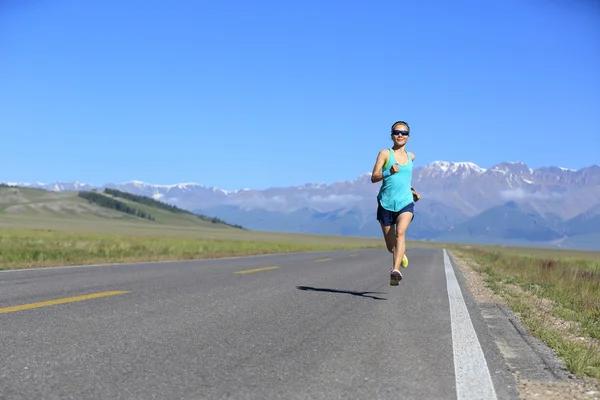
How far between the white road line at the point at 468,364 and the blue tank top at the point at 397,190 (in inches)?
79.1

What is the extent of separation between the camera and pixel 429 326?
620 centimetres

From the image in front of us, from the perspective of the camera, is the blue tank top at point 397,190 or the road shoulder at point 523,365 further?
the blue tank top at point 397,190

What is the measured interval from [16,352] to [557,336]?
463 cm

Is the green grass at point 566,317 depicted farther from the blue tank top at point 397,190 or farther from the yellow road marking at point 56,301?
the yellow road marking at point 56,301

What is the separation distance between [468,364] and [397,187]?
4.38 m

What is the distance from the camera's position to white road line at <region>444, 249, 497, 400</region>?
371 centimetres

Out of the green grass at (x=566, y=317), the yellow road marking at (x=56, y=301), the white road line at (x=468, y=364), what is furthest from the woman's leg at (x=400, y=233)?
the yellow road marking at (x=56, y=301)

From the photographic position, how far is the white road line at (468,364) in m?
3.71

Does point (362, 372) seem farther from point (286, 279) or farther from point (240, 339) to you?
point (286, 279)

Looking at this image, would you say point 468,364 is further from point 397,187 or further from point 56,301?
point 56,301

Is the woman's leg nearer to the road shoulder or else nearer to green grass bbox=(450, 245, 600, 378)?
green grass bbox=(450, 245, 600, 378)

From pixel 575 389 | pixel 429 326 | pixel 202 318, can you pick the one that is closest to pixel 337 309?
pixel 429 326

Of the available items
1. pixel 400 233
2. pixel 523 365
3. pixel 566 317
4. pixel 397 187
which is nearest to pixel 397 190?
pixel 397 187

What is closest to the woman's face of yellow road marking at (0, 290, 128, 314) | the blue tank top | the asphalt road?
the blue tank top
